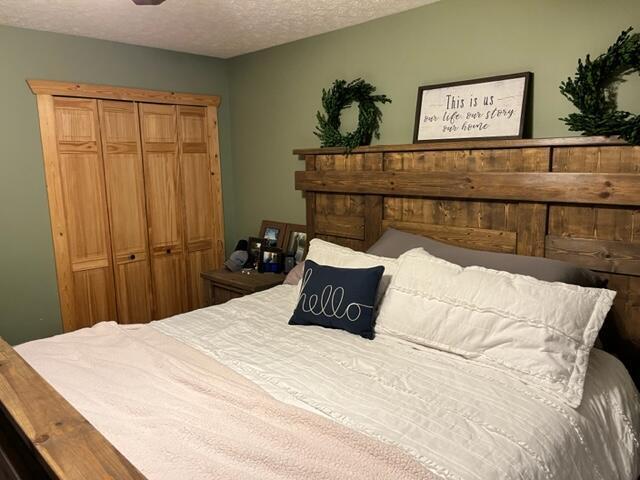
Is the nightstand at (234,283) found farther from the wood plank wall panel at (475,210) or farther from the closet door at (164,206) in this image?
the wood plank wall panel at (475,210)

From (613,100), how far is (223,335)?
203cm

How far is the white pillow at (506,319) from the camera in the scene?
1.65 metres

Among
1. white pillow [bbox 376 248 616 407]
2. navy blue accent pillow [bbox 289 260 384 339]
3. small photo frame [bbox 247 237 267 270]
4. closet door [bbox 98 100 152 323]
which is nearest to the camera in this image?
white pillow [bbox 376 248 616 407]

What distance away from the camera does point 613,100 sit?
6.80 ft

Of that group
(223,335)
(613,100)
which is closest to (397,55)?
(613,100)

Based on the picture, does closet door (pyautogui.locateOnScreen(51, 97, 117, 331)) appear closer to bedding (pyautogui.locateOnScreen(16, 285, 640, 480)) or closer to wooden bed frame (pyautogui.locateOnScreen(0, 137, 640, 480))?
bedding (pyautogui.locateOnScreen(16, 285, 640, 480))

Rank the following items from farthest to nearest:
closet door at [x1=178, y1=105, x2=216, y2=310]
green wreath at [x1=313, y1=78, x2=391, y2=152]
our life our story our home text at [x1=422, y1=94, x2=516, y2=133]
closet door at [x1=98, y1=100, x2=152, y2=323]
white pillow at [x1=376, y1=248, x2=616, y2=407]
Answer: closet door at [x1=178, y1=105, x2=216, y2=310] → closet door at [x1=98, y1=100, x2=152, y2=323] → green wreath at [x1=313, y1=78, x2=391, y2=152] → our life our story our home text at [x1=422, y1=94, x2=516, y2=133] → white pillow at [x1=376, y1=248, x2=616, y2=407]

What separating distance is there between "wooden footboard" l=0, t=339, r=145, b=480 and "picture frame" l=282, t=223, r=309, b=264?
2.14 meters

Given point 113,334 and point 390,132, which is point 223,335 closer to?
point 113,334

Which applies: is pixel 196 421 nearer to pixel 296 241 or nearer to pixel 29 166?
pixel 296 241

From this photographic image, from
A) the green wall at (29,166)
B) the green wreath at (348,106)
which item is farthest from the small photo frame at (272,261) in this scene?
the green wall at (29,166)

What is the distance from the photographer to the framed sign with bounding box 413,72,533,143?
2.33 metres

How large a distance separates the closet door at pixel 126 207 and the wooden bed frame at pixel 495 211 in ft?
5.42

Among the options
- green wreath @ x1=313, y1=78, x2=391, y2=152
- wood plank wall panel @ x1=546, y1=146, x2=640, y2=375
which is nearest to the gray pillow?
wood plank wall panel @ x1=546, y1=146, x2=640, y2=375
